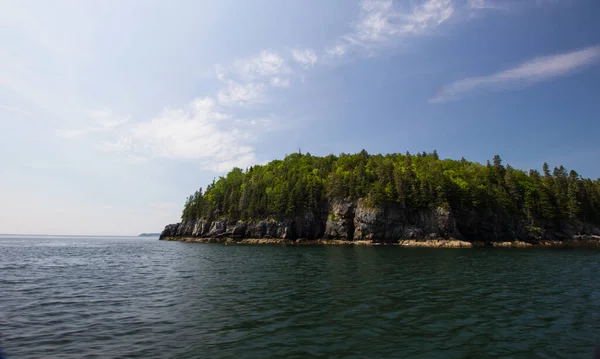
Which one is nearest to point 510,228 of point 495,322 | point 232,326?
point 495,322

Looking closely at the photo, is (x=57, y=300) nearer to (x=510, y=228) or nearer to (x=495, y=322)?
(x=495, y=322)

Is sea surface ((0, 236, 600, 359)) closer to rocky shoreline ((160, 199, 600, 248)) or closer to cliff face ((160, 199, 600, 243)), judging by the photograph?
rocky shoreline ((160, 199, 600, 248))

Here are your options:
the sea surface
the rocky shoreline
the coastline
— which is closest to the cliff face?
the rocky shoreline

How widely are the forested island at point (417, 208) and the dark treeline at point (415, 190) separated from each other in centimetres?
39

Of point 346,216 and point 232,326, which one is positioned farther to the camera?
point 346,216

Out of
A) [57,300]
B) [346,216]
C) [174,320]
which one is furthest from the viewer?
[346,216]

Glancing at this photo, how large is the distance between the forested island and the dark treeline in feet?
1.29

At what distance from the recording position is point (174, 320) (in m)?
15.8

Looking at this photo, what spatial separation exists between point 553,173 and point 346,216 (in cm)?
10207

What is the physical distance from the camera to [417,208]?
4218 inches

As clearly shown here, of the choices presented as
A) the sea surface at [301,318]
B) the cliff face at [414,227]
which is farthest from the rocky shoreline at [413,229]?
the sea surface at [301,318]

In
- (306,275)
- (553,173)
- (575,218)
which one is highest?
(553,173)

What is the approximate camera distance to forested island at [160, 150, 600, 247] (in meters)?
104

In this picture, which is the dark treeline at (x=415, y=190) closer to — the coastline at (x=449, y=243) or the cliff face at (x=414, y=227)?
the cliff face at (x=414, y=227)
